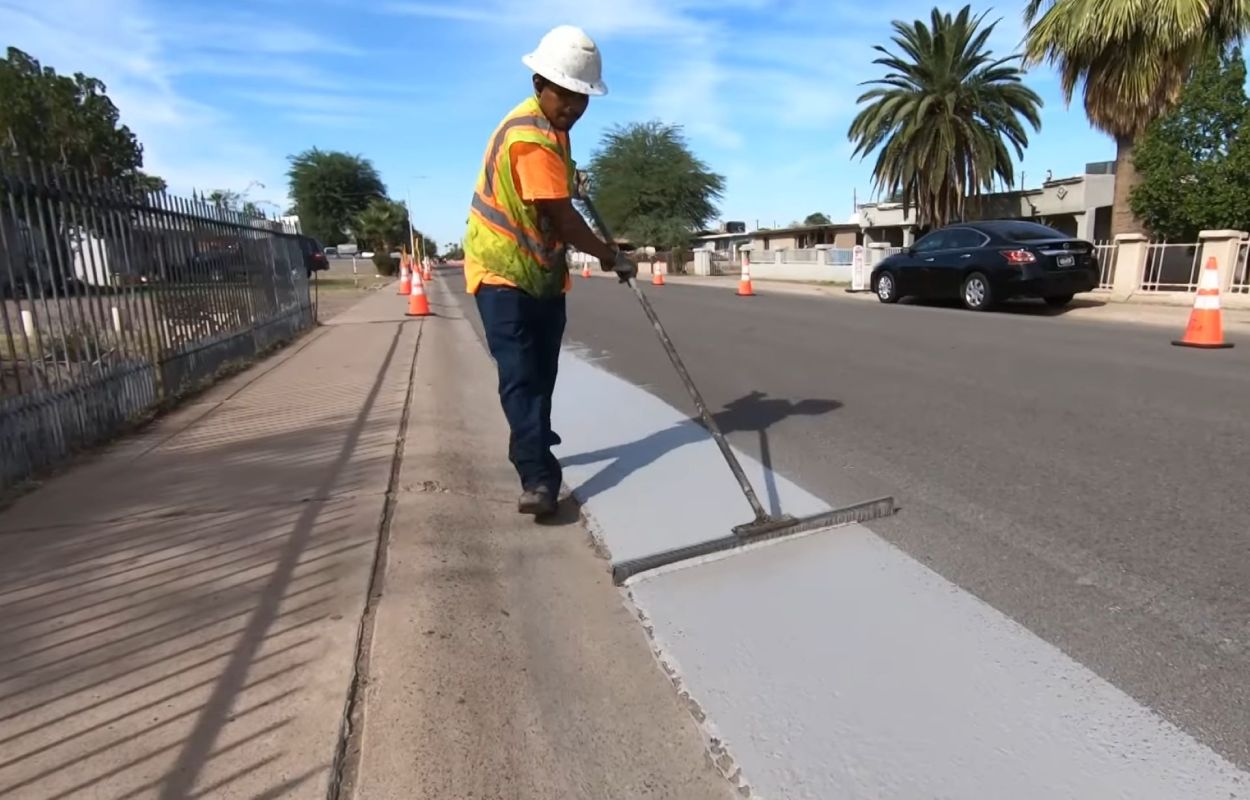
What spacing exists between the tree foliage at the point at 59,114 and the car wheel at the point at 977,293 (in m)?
31.7

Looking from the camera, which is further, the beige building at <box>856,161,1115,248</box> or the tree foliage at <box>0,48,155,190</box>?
the tree foliage at <box>0,48,155,190</box>

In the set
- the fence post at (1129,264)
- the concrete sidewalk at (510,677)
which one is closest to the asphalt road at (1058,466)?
the concrete sidewalk at (510,677)

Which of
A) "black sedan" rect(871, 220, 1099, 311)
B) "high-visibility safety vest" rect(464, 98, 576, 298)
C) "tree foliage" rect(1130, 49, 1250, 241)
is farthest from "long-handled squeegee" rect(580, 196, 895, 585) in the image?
"tree foliage" rect(1130, 49, 1250, 241)

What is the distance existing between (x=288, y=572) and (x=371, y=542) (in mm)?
342

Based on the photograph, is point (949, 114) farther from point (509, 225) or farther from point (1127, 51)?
point (509, 225)

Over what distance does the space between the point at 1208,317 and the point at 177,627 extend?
908 cm

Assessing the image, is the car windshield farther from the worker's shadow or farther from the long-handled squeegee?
the long-handled squeegee

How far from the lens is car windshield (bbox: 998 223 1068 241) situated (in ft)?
38.6

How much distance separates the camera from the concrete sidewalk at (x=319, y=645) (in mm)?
1819

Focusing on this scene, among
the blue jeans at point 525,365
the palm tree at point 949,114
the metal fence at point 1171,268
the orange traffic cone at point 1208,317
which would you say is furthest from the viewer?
→ the palm tree at point 949,114

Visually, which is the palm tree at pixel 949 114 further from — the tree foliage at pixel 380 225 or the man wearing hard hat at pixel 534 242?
the tree foliage at pixel 380 225

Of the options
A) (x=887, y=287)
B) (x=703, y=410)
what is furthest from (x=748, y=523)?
(x=887, y=287)

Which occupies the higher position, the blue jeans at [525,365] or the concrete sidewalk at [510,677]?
the blue jeans at [525,365]

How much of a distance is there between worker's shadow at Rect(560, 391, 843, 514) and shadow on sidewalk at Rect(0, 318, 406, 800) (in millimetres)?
1077
